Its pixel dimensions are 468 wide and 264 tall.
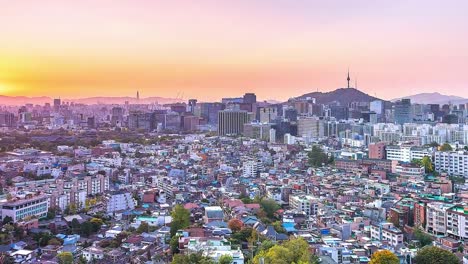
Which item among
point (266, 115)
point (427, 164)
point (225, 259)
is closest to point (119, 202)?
point (225, 259)

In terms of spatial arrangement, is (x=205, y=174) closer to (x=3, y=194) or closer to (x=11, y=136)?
(x=3, y=194)

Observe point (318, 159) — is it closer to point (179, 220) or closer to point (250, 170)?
point (250, 170)

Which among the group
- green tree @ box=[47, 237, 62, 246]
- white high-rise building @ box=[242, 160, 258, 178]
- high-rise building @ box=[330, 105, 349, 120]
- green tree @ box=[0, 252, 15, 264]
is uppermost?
high-rise building @ box=[330, 105, 349, 120]

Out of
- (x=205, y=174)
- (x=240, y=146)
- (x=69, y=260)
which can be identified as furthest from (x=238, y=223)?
(x=240, y=146)

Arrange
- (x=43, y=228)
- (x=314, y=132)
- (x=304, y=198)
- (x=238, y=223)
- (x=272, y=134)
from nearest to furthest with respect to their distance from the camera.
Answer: (x=238, y=223) < (x=43, y=228) < (x=304, y=198) < (x=272, y=134) < (x=314, y=132)

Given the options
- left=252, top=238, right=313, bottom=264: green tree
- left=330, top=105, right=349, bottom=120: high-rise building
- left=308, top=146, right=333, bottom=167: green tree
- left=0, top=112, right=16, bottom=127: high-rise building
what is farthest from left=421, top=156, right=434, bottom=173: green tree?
left=0, top=112, right=16, bottom=127: high-rise building

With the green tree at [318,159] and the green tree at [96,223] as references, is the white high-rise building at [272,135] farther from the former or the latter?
the green tree at [96,223]

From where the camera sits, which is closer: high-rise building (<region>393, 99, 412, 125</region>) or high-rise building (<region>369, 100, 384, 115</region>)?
high-rise building (<region>393, 99, 412, 125</region>)

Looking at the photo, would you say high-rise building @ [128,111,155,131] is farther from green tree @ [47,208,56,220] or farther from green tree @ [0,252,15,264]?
green tree @ [0,252,15,264]
